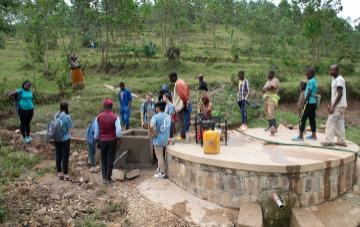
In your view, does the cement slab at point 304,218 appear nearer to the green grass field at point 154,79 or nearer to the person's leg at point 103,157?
the person's leg at point 103,157

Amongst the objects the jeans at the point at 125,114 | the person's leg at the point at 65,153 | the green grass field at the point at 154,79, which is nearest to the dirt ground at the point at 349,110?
the green grass field at the point at 154,79

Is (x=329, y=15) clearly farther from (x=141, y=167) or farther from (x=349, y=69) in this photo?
(x=141, y=167)

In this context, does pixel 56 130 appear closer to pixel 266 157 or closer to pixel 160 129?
pixel 160 129

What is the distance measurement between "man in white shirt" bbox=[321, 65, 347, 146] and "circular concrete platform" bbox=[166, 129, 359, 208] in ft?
1.01

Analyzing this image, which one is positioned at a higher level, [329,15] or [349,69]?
[329,15]

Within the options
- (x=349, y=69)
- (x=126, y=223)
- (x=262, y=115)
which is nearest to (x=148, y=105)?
(x=126, y=223)

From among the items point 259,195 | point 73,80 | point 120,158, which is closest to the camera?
point 259,195

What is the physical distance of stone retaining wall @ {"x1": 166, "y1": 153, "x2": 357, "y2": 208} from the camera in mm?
7340

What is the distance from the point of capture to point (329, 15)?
23.8 metres

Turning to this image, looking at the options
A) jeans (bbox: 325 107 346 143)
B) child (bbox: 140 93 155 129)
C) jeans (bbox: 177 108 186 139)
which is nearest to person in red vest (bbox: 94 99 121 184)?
jeans (bbox: 177 108 186 139)

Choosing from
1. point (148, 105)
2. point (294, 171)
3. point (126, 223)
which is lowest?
point (126, 223)

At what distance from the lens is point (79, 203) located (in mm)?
7523

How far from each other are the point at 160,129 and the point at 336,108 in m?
3.42

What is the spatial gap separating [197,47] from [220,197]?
2326 cm
